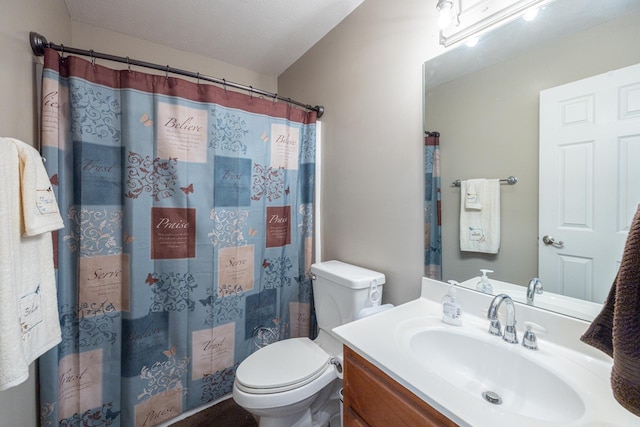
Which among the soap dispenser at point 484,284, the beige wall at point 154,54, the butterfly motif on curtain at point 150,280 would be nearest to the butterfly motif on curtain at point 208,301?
the butterfly motif on curtain at point 150,280

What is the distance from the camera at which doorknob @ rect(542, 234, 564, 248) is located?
830 millimetres

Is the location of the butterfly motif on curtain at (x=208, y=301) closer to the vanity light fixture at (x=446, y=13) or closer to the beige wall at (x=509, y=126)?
the beige wall at (x=509, y=126)

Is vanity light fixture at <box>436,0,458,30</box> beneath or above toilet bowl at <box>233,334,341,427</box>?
above

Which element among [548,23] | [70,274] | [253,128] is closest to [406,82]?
[548,23]

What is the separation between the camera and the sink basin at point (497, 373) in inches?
25.5

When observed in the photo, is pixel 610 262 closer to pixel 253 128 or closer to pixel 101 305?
pixel 253 128

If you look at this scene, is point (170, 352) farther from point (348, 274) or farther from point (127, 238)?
point (348, 274)

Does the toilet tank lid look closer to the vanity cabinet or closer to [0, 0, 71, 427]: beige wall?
the vanity cabinet

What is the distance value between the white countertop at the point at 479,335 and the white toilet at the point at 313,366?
0.27 meters

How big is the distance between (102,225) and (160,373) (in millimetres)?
828

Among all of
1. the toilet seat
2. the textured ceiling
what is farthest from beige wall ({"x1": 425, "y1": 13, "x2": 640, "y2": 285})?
the textured ceiling

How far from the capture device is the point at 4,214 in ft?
2.21

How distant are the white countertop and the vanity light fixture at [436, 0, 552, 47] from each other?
981 millimetres

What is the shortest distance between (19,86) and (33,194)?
55 centimetres
